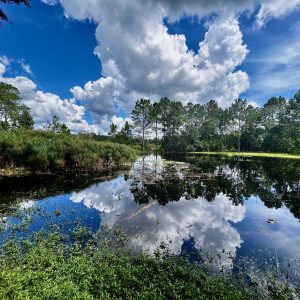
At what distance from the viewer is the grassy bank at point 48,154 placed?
74.5 ft

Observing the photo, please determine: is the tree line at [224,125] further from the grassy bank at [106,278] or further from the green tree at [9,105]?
the grassy bank at [106,278]

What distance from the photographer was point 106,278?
235 inches

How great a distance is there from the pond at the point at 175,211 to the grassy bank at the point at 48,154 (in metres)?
2.92

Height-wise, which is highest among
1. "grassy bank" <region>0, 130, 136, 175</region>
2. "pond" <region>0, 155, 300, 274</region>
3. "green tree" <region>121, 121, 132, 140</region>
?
"green tree" <region>121, 121, 132, 140</region>

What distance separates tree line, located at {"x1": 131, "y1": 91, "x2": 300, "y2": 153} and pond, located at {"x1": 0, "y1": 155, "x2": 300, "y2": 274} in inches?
2056

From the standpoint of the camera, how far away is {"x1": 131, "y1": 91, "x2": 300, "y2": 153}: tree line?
236ft

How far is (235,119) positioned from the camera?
8700 centimetres

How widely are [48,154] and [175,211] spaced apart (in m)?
16.7

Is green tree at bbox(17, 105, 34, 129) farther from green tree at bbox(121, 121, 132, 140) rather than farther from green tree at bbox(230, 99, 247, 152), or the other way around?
green tree at bbox(230, 99, 247, 152)

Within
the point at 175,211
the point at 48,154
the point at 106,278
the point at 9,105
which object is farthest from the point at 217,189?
the point at 9,105

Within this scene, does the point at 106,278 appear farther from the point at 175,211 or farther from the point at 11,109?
the point at 11,109

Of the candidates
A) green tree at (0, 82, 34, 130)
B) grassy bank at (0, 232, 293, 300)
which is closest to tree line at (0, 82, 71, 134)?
green tree at (0, 82, 34, 130)

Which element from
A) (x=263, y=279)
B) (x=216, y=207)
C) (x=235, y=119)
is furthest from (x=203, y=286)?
(x=235, y=119)

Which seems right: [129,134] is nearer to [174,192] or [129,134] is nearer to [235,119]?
[235,119]
